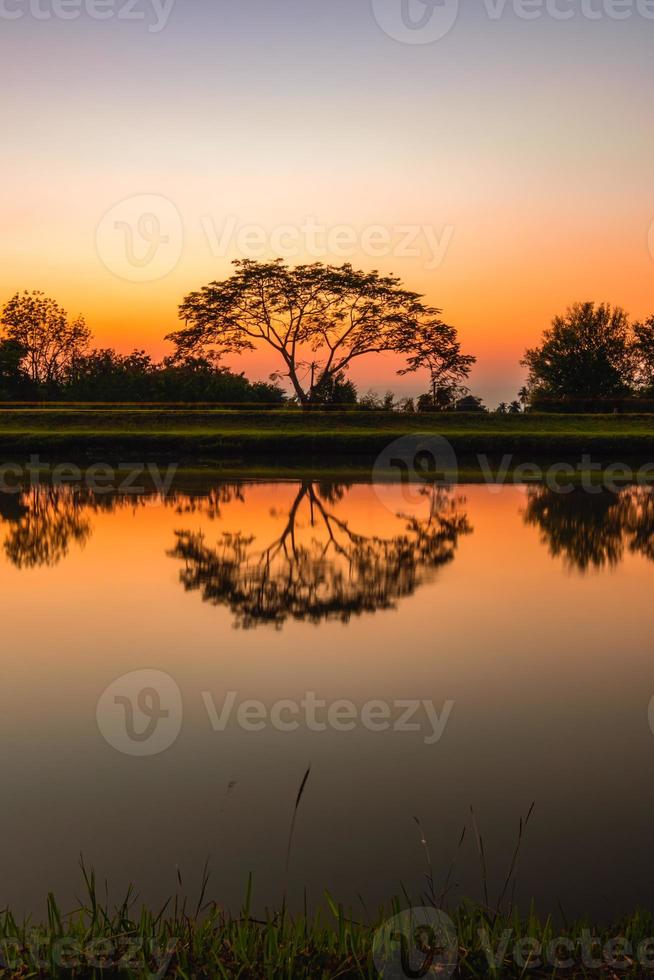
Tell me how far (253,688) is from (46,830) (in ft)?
7.92

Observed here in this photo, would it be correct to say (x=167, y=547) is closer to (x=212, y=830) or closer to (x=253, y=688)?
(x=253, y=688)

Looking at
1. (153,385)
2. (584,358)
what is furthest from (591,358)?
(153,385)

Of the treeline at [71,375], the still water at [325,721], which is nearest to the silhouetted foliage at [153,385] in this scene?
the treeline at [71,375]

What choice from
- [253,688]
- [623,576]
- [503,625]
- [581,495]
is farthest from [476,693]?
[581,495]

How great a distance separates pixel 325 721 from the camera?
6.13m

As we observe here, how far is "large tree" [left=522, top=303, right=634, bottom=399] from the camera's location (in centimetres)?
6956

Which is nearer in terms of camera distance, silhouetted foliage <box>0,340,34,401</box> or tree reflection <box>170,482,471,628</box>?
tree reflection <box>170,482,471,628</box>

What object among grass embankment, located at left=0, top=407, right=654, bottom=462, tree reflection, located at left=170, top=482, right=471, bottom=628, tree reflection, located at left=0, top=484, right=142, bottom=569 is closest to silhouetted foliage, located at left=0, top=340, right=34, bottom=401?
grass embankment, located at left=0, top=407, right=654, bottom=462

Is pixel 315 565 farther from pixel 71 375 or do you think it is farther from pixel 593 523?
pixel 71 375

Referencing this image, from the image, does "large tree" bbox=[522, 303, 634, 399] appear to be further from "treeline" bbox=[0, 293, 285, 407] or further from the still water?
the still water

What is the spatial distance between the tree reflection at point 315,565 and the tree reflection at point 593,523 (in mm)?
1504

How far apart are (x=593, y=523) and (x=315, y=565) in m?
6.30

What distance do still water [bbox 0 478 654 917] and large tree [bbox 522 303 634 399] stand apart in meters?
58.8

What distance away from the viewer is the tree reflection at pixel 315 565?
980 centimetres
